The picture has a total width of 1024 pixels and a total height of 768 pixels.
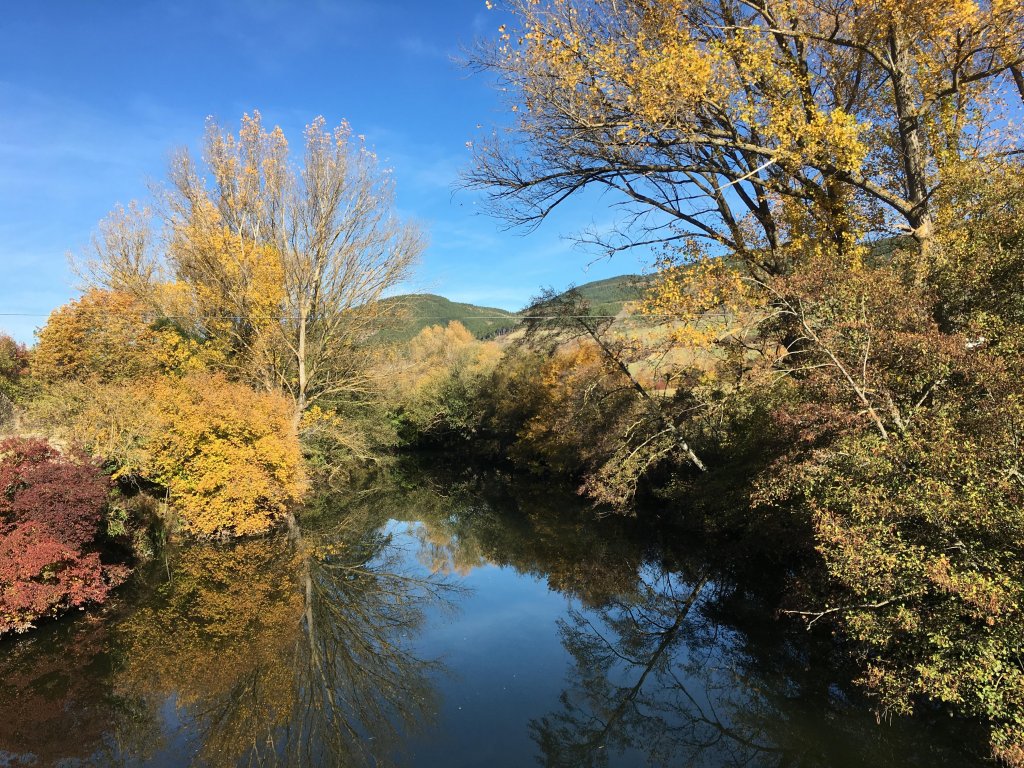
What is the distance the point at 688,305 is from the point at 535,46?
16.6 feet

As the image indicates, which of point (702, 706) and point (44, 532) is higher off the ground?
point (44, 532)

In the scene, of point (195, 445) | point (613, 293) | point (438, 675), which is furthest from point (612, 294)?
point (195, 445)

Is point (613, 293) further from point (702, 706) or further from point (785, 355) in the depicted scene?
point (702, 706)

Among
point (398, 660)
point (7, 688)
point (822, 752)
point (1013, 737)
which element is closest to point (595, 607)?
point (398, 660)

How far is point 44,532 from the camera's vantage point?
10.2m

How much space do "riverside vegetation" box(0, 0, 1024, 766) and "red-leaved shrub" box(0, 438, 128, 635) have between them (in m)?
0.07

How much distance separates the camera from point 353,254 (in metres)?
24.0

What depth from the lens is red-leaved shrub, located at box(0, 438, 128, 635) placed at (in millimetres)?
9797

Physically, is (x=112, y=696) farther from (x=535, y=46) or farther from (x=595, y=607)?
(x=535, y=46)

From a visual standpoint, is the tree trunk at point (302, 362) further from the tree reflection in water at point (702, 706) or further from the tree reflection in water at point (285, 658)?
the tree reflection in water at point (702, 706)

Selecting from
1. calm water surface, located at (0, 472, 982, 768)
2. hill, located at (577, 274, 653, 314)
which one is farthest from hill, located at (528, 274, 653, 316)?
calm water surface, located at (0, 472, 982, 768)

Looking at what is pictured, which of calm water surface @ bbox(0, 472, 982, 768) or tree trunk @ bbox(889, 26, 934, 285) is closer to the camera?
calm water surface @ bbox(0, 472, 982, 768)

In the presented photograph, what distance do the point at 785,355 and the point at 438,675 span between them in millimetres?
7736

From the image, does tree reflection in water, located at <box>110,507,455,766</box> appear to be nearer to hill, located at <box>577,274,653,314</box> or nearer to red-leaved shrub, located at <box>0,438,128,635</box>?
red-leaved shrub, located at <box>0,438,128,635</box>
